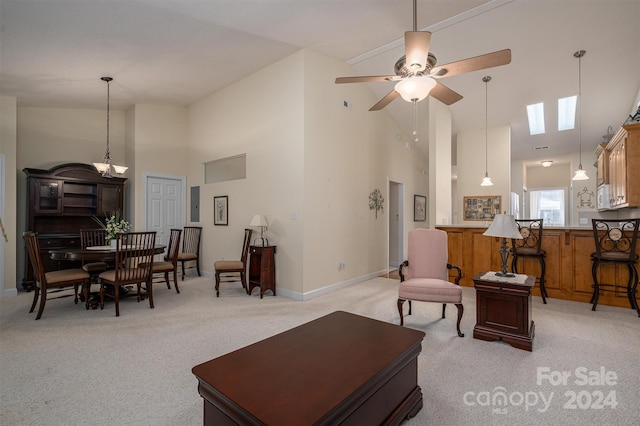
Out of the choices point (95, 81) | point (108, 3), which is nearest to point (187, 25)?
point (108, 3)

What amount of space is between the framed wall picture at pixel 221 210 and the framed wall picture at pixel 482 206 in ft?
18.0

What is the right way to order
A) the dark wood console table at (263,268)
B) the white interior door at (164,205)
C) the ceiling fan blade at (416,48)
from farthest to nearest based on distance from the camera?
the white interior door at (164,205)
the dark wood console table at (263,268)
the ceiling fan blade at (416,48)

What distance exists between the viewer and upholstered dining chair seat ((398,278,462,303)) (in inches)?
118

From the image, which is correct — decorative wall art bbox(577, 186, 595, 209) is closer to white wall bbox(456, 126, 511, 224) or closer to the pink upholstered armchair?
white wall bbox(456, 126, 511, 224)

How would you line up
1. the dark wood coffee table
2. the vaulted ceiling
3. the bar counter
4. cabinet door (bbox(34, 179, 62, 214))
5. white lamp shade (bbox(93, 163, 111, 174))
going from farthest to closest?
cabinet door (bbox(34, 179, 62, 214)), white lamp shade (bbox(93, 163, 111, 174)), the bar counter, the vaulted ceiling, the dark wood coffee table

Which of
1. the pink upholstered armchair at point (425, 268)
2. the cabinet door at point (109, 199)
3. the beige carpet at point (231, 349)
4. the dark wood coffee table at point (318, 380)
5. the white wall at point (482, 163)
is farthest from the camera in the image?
the white wall at point (482, 163)

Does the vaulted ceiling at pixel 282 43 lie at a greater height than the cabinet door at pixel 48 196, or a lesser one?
greater

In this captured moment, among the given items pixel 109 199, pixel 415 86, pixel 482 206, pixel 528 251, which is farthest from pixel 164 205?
pixel 482 206

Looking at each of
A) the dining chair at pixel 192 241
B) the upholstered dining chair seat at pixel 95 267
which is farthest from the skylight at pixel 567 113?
the upholstered dining chair seat at pixel 95 267

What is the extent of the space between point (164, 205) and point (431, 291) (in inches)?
217

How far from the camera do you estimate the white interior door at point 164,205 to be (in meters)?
6.05

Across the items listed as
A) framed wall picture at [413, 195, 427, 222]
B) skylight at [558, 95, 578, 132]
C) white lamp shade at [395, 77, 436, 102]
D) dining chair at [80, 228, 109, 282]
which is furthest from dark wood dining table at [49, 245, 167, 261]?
skylight at [558, 95, 578, 132]

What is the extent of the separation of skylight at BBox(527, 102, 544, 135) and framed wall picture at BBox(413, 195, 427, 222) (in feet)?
9.70

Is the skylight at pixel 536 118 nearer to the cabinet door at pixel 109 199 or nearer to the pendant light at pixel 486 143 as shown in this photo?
the pendant light at pixel 486 143
